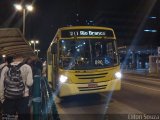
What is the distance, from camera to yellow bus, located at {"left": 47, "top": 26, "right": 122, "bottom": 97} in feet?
47.0

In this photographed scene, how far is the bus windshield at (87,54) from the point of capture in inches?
571

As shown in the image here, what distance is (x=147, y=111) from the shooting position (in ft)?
38.1

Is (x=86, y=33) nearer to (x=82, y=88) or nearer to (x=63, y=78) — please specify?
(x=63, y=78)

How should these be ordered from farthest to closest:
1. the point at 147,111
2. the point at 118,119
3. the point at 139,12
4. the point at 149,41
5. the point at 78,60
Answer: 1. the point at 139,12
2. the point at 149,41
3. the point at 78,60
4. the point at 147,111
5. the point at 118,119

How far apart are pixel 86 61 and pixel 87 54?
310 millimetres

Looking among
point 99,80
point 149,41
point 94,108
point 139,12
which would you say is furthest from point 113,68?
point 139,12

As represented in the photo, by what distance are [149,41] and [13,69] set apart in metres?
113

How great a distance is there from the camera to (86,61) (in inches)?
577

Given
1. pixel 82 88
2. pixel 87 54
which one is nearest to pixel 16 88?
pixel 82 88

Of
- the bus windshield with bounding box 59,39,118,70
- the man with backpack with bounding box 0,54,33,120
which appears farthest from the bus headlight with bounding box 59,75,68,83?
the man with backpack with bounding box 0,54,33,120

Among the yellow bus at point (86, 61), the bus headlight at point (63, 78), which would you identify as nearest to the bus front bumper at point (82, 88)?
the yellow bus at point (86, 61)

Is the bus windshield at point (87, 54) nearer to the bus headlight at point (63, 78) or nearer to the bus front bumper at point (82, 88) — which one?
the bus headlight at point (63, 78)

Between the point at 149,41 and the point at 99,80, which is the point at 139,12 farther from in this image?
Answer: the point at 99,80

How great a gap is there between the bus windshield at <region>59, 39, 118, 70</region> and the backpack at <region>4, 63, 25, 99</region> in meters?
7.56
